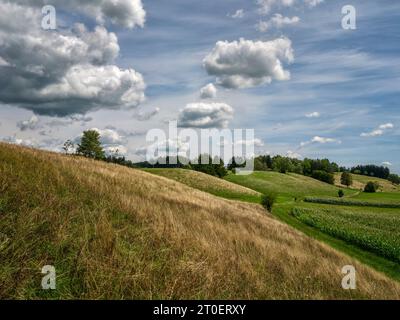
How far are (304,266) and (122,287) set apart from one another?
6.48 metres

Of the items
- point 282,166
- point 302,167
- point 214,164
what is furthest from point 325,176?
point 214,164

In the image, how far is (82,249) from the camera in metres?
6.34

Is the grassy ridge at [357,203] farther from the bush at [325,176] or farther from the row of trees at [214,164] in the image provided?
the bush at [325,176]

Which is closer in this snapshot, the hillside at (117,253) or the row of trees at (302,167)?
the hillside at (117,253)

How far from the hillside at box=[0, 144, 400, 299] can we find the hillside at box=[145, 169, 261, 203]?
207 ft

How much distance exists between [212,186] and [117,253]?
7544cm

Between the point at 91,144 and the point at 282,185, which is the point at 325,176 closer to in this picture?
the point at 282,185

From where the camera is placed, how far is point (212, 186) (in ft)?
269

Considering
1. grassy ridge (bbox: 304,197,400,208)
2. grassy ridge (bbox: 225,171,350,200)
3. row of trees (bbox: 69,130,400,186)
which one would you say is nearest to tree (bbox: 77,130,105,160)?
row of trees (bbox: 69,130,400,186)

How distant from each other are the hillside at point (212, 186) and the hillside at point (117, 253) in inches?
2485

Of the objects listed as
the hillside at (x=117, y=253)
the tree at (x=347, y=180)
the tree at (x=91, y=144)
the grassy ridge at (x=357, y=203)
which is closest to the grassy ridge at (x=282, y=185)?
the grassy ridge at (x=357, y=203)

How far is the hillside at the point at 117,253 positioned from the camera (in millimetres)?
5789

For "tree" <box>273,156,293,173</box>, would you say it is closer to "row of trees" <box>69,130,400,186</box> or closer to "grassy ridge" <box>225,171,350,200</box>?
"row of trees" <box>69,130,400,186</box>
